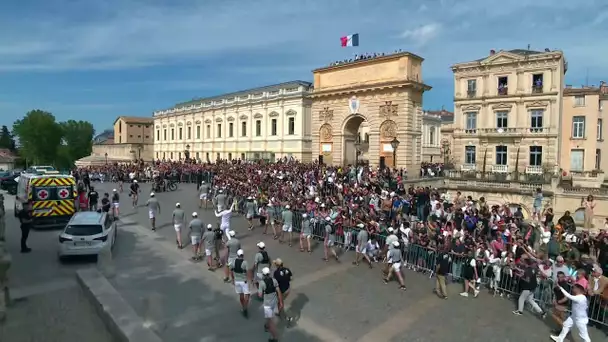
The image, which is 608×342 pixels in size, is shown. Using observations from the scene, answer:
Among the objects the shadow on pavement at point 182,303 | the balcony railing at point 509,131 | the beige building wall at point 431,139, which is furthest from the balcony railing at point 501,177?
the shadow on pavement at point 182,303

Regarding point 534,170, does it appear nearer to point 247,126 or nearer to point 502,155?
point 502,155

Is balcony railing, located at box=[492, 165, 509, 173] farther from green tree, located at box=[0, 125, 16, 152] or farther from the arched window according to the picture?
green tree, located at box=[0, 125, 16, 152]

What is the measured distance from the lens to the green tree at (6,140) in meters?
119

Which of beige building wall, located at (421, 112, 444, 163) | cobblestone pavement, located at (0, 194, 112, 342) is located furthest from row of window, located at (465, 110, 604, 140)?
cobblestone pavement, located at (0, 194, 112, 342)

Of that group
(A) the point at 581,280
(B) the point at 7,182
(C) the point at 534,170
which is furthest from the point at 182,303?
(C) the point at 534,170

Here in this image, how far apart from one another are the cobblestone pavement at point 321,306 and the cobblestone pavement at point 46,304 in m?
1.20

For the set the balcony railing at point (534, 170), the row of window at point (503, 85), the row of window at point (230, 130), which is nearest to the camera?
the balcony railing at point (534, 170)

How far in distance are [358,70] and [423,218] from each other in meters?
21.6

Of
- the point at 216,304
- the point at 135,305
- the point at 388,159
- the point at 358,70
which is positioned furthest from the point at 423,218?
the point at 358,70

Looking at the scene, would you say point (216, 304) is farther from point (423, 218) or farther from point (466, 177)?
point (466, 177)

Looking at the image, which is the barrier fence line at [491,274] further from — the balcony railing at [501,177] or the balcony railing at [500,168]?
the balcony railing at [500,168]

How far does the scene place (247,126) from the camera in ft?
169

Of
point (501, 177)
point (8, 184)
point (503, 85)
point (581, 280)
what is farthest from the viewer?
point (503, 85)

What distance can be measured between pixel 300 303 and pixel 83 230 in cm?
730
